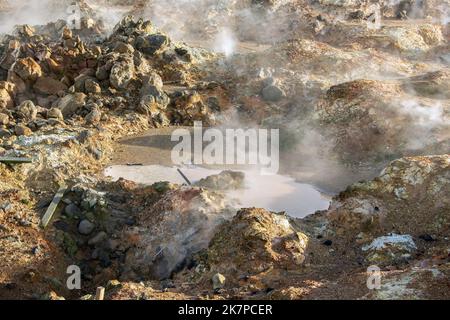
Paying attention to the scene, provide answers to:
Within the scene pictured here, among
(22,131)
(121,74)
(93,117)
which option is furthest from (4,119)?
(121,74)

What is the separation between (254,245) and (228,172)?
354cm

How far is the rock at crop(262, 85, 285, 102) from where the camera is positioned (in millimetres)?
17672

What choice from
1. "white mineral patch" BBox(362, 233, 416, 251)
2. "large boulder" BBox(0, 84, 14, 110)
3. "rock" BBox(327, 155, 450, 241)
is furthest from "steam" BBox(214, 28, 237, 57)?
"white mineral patch" BBox(362, 233, 416, 251)

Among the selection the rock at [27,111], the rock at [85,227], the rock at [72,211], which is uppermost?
the rock at [27,111]

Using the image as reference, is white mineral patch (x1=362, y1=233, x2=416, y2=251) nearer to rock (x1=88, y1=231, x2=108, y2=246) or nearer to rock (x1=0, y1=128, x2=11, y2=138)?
rock (x1=88, y1=231, x2=108, y2=246)

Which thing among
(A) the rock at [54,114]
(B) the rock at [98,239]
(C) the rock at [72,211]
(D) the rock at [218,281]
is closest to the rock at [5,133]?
(A) the rock at [54,114]

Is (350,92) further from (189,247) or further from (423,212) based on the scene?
(189,247)

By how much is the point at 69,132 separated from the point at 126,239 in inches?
194

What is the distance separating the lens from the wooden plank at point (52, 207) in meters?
10.3

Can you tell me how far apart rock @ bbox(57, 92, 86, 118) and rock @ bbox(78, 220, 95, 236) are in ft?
19.3

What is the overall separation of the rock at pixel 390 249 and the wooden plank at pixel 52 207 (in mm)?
6251

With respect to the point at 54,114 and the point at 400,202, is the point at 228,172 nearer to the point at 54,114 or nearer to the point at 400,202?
the point at 400,202

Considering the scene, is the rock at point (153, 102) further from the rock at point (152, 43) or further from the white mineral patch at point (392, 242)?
the white mineral patch at point (392, 242)

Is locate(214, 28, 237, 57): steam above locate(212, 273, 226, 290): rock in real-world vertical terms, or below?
above
